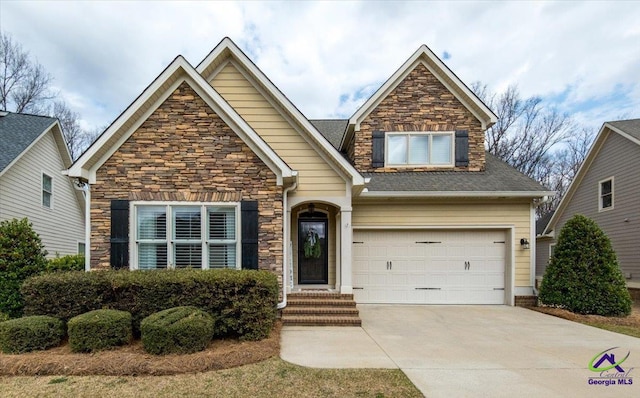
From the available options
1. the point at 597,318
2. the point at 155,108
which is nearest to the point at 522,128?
the point at 597,318

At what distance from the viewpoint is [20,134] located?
11.9 m

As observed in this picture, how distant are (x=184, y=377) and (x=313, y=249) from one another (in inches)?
212

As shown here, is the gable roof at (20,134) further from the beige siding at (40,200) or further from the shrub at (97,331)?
the shrub at (97,331)

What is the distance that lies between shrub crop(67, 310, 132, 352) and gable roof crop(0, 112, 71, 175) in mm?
7997

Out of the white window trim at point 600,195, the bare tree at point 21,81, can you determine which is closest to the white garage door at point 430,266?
the white window trim at point 600,195

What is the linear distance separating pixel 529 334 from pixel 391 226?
13.4 ft

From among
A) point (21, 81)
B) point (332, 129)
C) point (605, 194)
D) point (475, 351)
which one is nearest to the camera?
point (475, 351)

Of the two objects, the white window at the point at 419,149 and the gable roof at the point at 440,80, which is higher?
the gable roof at the point at 440,80

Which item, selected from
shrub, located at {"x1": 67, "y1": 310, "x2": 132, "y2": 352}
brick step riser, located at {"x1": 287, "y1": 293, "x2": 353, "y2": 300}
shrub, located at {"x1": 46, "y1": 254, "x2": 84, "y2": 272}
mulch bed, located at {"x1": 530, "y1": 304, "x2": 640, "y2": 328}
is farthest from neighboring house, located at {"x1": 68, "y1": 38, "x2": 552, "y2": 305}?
shrub, located at {"x1": 67, "y1": 310, "x2": 132, "y2": 352}

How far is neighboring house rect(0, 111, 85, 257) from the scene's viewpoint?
428 inches

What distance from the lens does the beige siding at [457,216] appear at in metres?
9.64

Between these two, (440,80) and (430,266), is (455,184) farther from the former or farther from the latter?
(440,80)

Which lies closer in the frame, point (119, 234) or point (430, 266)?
point (119, 234)

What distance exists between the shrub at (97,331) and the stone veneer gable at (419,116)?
7387mm
